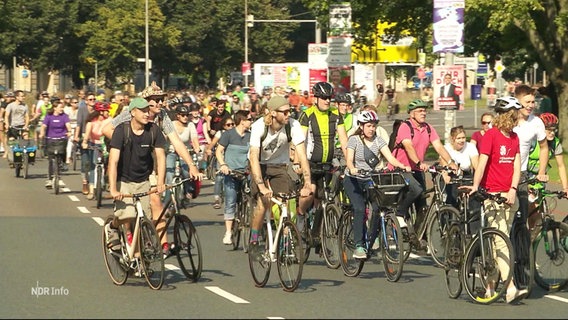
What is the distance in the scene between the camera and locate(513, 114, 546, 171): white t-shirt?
12.8 m

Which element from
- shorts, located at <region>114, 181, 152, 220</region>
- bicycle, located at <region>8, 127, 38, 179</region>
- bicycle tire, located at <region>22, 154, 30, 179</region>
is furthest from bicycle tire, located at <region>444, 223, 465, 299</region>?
bicycle tire, located at <region>22, 154, 30, 179</region>

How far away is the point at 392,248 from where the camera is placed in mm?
12695

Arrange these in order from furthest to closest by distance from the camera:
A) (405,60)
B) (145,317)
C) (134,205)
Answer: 1. (405,60)
2. (134,205)
3. (145,317)

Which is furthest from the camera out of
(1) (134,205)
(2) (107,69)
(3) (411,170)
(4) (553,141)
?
(2) (107,69)

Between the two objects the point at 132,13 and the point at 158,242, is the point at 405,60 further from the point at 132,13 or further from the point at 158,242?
the point at 158,242

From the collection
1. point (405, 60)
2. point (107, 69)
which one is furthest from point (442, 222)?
point (107, 69)

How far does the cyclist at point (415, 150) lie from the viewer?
577 inches

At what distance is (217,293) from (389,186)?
2014 millimetres

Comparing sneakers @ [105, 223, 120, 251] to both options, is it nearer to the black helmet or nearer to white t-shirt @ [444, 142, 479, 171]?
white t-shirt @ [444, 142, 479, 171]

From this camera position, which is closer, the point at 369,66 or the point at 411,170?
the point at 411,170

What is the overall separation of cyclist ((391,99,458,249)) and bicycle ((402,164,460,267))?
125mm

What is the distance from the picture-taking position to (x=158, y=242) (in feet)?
39.3

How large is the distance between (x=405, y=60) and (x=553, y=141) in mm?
53727

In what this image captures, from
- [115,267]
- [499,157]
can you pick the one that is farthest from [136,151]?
[499,157]
